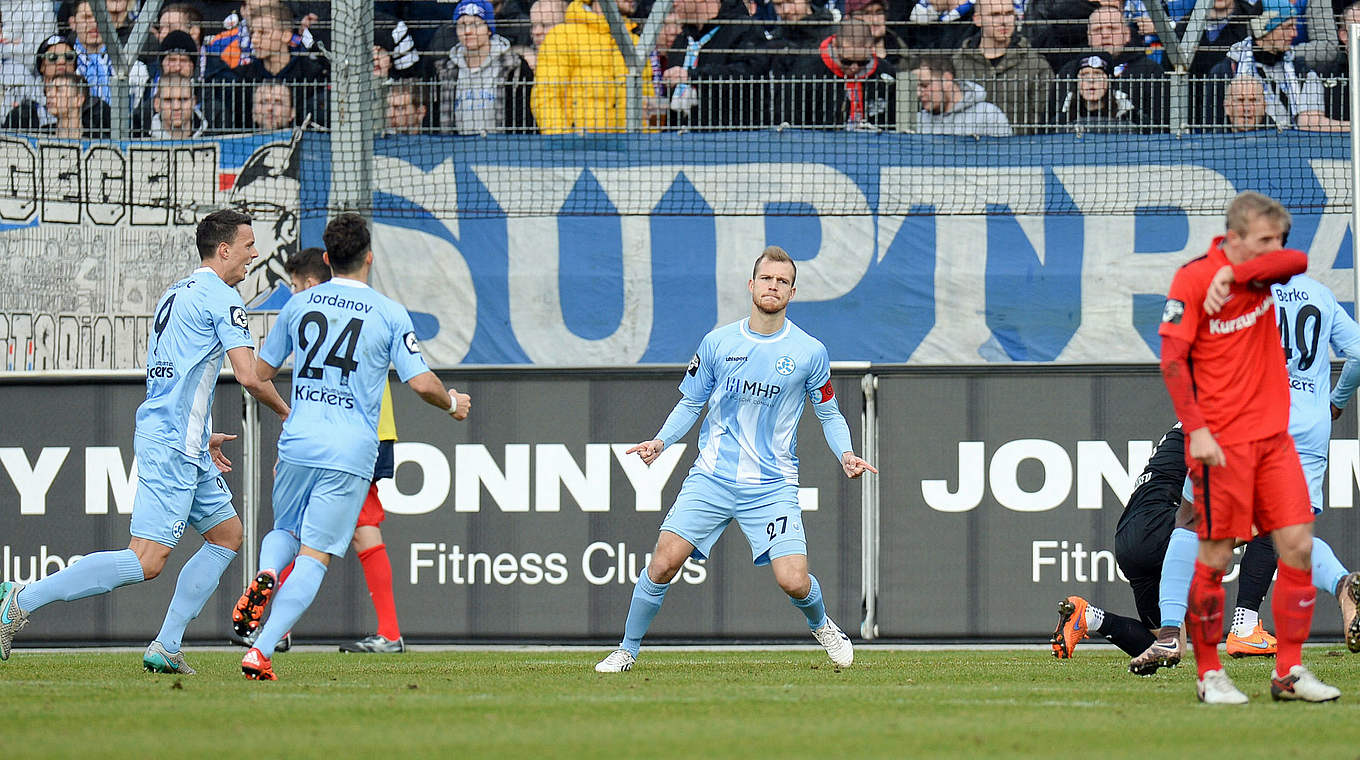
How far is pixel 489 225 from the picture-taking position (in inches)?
509

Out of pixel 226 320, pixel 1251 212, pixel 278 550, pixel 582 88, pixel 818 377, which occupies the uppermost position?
pixel 582 88

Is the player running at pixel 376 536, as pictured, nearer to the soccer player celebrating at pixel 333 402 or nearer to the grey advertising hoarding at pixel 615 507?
the grey advertising hoarding at pixel 615 507

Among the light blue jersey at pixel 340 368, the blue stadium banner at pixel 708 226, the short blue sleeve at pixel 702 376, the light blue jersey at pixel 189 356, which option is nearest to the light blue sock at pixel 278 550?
the light blue jersey at pixel 340 368

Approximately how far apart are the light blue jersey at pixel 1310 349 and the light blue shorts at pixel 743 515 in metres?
2.37

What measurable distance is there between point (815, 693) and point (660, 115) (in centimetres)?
720

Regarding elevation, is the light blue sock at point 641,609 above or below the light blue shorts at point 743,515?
below

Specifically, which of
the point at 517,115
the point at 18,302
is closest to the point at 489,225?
the point at 517,115

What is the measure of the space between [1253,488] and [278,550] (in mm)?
3892

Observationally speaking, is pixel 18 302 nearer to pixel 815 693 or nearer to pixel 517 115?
pixel 517 115

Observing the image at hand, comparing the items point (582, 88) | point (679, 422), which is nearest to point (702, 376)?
point (679, 422)

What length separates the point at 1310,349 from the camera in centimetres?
788

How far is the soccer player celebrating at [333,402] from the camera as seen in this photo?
6.98m

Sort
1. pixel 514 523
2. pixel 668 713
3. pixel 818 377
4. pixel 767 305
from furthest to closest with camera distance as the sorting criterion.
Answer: pixel 514 523, pixel 818 377, pixel 767 305, pixel 668 713

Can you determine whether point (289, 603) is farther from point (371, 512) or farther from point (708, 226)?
point (708, 226)
